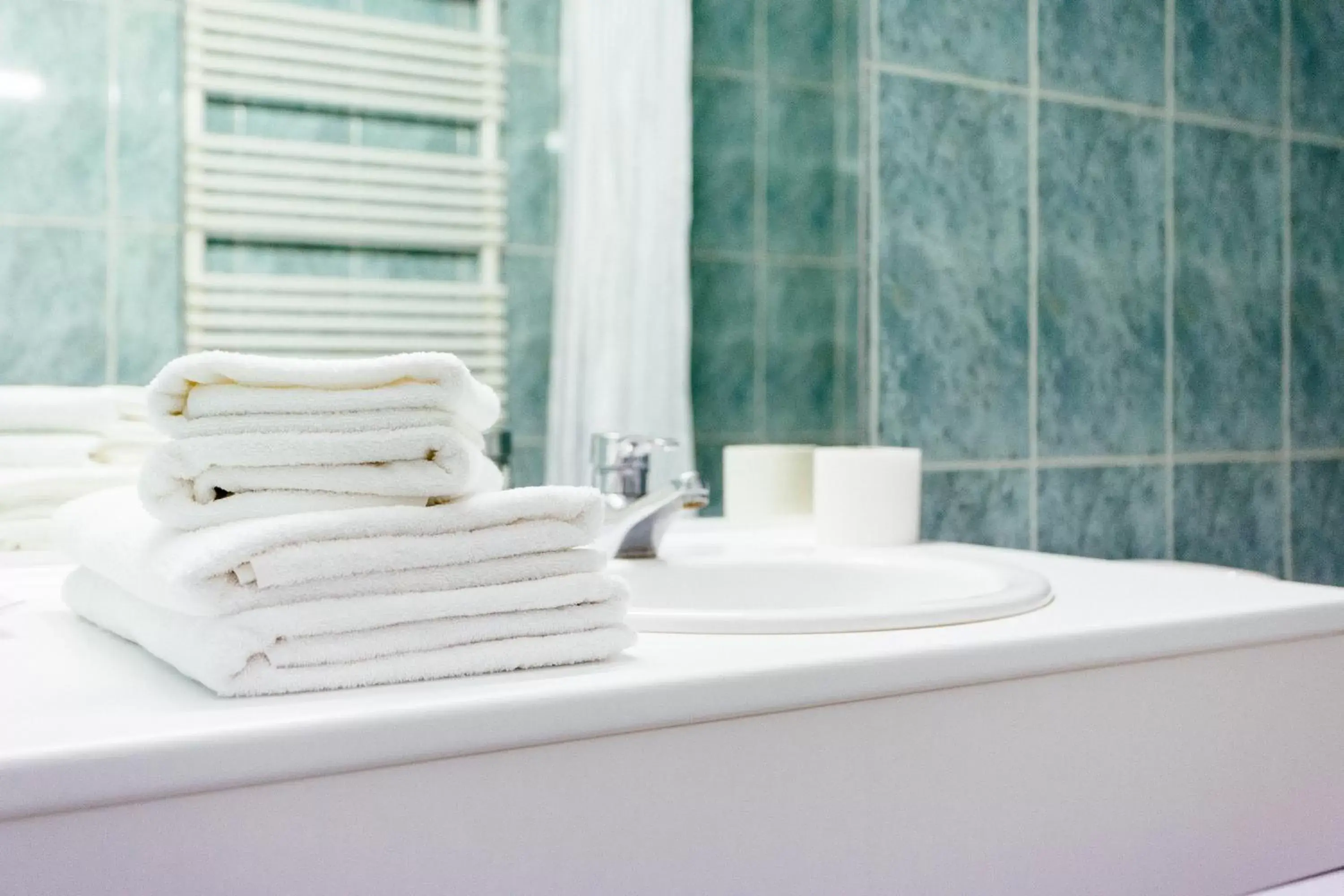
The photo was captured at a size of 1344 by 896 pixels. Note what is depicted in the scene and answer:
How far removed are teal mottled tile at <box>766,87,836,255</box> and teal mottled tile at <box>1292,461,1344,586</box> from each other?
1.05m

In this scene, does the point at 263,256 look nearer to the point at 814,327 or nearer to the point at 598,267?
the point at 598,267

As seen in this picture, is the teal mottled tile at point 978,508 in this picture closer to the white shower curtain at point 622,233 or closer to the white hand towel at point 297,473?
the white shower curtain at point 622,233

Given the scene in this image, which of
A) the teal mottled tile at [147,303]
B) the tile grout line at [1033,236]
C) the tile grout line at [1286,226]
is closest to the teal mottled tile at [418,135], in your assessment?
the teal mottled tile at [147,303]

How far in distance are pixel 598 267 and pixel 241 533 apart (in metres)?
0.88

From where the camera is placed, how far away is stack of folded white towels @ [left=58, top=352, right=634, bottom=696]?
0.71m

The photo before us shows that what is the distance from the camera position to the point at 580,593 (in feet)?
2.60

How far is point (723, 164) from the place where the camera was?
5.36 ft

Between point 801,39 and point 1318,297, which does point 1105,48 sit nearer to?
point 801,39

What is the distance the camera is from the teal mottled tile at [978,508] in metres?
1.73

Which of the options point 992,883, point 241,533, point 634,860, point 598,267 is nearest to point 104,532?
point 241,533

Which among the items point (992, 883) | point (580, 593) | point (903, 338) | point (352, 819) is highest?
point (903, 338)

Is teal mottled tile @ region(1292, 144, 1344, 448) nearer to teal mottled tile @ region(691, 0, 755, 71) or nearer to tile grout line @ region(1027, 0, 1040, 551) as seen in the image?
tile grout line @ region(1027, 0, 1040, 551)

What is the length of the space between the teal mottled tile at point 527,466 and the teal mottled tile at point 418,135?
354 mm

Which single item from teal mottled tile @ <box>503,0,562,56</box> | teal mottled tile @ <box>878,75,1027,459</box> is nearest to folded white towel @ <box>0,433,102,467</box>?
teal mottled tile @ <box>503,0,562,56</box>
